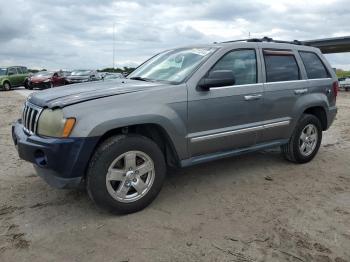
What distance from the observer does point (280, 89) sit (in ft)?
16.8

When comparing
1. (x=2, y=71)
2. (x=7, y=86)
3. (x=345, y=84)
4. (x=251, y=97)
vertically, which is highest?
(x=2, y=71)

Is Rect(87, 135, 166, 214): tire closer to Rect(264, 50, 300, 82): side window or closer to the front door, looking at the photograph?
the front door

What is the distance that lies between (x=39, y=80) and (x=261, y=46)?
23816 mm

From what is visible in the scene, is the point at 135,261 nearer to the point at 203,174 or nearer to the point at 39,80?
the point at 203,174

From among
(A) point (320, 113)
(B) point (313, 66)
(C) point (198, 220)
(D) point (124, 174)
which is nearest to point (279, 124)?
(A) point (320, 113)

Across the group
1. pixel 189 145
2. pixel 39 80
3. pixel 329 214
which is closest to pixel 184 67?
pixel 189 145

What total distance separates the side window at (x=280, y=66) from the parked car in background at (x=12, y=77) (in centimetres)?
2505

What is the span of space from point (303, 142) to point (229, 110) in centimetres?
183

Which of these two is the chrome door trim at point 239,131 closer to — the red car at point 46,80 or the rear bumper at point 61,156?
the rear bumper at point 61,156

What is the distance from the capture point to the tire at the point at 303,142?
5555 millimetres

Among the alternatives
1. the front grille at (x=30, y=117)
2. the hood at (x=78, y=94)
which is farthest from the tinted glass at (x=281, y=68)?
the front grille at (x=30, y=117)

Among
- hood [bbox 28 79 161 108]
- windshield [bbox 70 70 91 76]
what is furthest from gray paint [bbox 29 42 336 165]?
windshield [bbox 70 70 91 76]

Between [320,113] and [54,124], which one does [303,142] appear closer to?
[320,113]

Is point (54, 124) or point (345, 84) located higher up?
point (54, 124)
